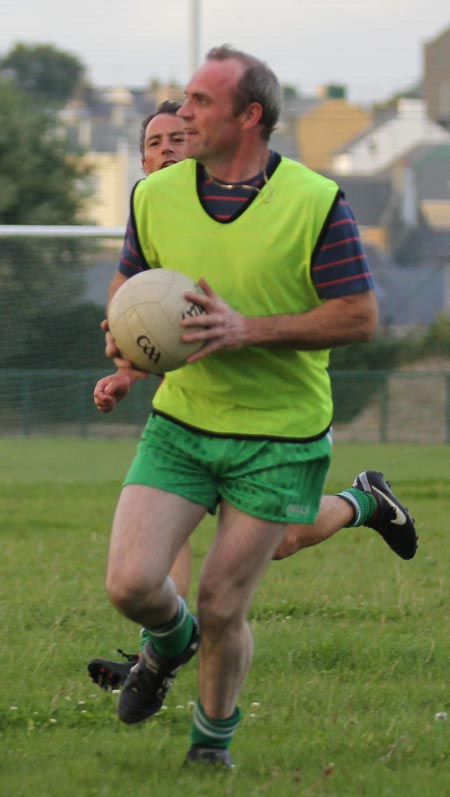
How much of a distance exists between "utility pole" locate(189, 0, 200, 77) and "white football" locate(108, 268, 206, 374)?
537 inches

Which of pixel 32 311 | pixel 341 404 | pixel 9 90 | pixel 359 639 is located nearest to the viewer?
pixel 359 639

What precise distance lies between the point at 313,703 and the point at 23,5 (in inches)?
563

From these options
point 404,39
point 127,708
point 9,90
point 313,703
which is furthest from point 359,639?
point 9,90

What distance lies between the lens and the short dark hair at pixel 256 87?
4750 millimetres

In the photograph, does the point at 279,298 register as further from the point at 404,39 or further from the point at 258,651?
the point at 404,39

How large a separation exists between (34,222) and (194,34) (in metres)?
5.01

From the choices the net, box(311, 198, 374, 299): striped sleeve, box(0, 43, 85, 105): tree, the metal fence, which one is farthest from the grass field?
box(0, 43, 85, 105): tree

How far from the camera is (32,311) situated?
17.0m

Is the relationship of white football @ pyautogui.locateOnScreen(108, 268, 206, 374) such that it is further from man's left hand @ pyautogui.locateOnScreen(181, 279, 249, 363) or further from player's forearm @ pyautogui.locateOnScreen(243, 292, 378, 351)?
player's forearm @ pyautogui.locateOnScreen(243, 292, 378, 351)

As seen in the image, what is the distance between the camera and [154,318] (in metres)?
4.64

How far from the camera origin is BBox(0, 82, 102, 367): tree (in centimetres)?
1666

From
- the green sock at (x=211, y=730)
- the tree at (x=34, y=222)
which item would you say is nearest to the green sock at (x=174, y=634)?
the green sock at (x=211, y=730)

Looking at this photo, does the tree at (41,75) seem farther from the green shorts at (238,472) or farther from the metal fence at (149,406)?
the green shorts at (238,472)

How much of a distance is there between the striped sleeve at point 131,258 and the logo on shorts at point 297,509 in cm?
94
